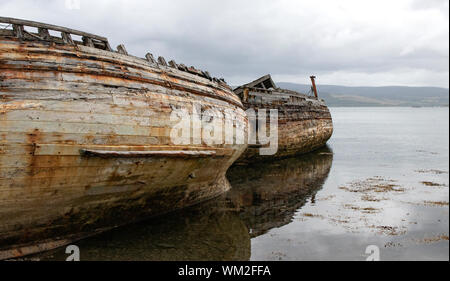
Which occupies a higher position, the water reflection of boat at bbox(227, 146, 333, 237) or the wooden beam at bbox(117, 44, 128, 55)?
the wooden beam at bbox(117, 44, 128, 55)

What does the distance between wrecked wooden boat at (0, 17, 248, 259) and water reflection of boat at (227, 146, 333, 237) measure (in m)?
2.82

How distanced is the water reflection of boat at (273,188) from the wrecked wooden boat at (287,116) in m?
0.79

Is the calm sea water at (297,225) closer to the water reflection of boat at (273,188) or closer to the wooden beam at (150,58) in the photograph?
the water reflection of boat at (273,188)

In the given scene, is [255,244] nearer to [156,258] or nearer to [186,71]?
[156,258]

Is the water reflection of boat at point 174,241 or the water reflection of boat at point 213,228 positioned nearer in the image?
the water reflection of boat at point 174,241

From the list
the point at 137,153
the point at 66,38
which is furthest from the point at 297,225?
the point at 66,38

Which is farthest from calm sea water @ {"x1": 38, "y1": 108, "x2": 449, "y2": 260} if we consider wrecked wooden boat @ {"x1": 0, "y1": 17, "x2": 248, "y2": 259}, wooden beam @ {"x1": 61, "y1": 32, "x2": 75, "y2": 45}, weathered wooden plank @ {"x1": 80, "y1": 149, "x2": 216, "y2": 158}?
wooden beam @ {"x1": 61, "y1": 32, "x2": 75, "y2": 45}

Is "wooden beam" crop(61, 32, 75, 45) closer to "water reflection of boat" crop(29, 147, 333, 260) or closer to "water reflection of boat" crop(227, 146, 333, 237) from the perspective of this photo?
"water reflection of boat" crop(29, 147, 333, 260)

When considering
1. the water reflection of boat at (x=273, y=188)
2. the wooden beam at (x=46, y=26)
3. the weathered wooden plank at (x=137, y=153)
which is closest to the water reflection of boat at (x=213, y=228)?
the water reflection of boat at (x=273, y=188)

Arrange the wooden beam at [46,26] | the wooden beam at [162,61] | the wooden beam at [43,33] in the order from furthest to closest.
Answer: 1. the wooden beam at [162,61]
2. the wooden beam at [43,33]
3. the wooden beam at [46,26]

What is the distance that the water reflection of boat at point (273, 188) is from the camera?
397 inches

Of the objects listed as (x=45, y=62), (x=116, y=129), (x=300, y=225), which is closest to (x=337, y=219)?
(x=300, y=225)

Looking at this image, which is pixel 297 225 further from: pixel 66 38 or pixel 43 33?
pixel 43 33

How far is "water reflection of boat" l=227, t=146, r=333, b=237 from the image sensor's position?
33.1 feet
